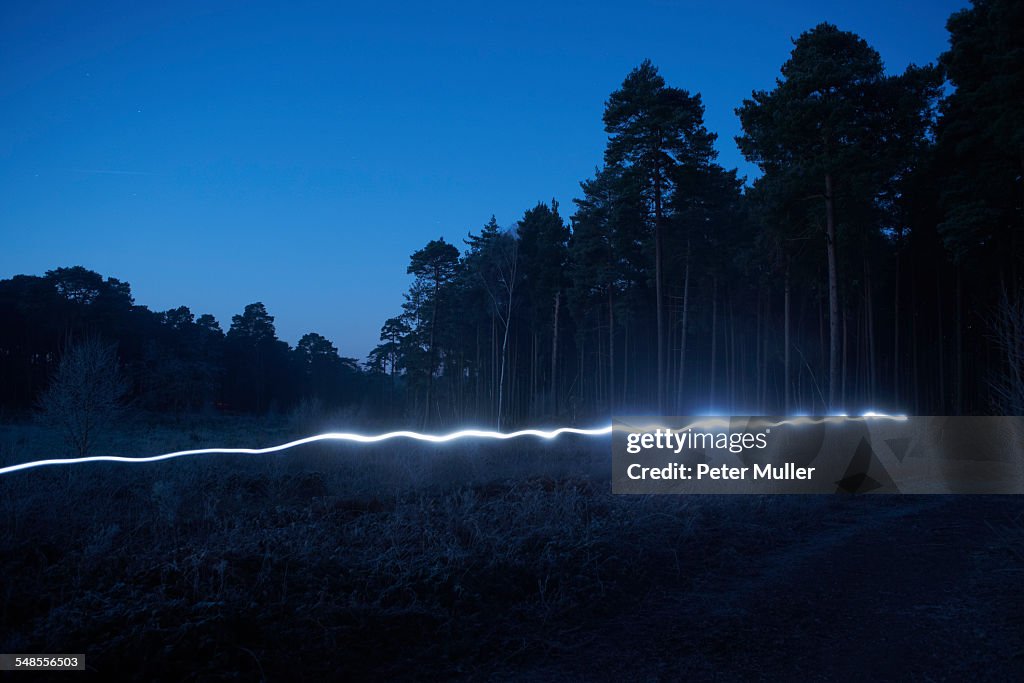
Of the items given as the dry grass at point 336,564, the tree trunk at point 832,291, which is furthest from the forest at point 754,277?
the dry grass at point 336,564

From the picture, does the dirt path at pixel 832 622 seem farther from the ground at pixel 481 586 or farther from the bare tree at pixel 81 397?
the bare tree at pixel 81 397

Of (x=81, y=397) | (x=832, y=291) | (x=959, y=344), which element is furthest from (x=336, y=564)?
(x=959, y=344)

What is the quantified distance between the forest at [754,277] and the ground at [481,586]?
4132 mm

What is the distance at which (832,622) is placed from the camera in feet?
21.0

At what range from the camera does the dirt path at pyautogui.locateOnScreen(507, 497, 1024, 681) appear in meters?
5.29

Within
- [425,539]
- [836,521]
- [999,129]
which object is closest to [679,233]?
[999,129]

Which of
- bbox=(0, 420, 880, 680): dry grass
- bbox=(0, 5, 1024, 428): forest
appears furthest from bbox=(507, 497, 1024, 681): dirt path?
bbox=(0, 5, 1024, 428): forest

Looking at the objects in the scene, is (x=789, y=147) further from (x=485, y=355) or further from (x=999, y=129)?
(x=485, y=355)

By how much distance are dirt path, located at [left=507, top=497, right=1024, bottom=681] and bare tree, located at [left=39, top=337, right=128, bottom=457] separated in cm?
1599

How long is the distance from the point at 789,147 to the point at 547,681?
69.8 feet

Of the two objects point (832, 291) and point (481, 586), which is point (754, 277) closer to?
point (832, 291)

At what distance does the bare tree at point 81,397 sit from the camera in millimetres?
16500

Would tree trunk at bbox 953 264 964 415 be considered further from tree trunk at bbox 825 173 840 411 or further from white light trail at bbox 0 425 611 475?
white light trail at bbox 0 425 611 475

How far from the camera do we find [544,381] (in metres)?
53.0
